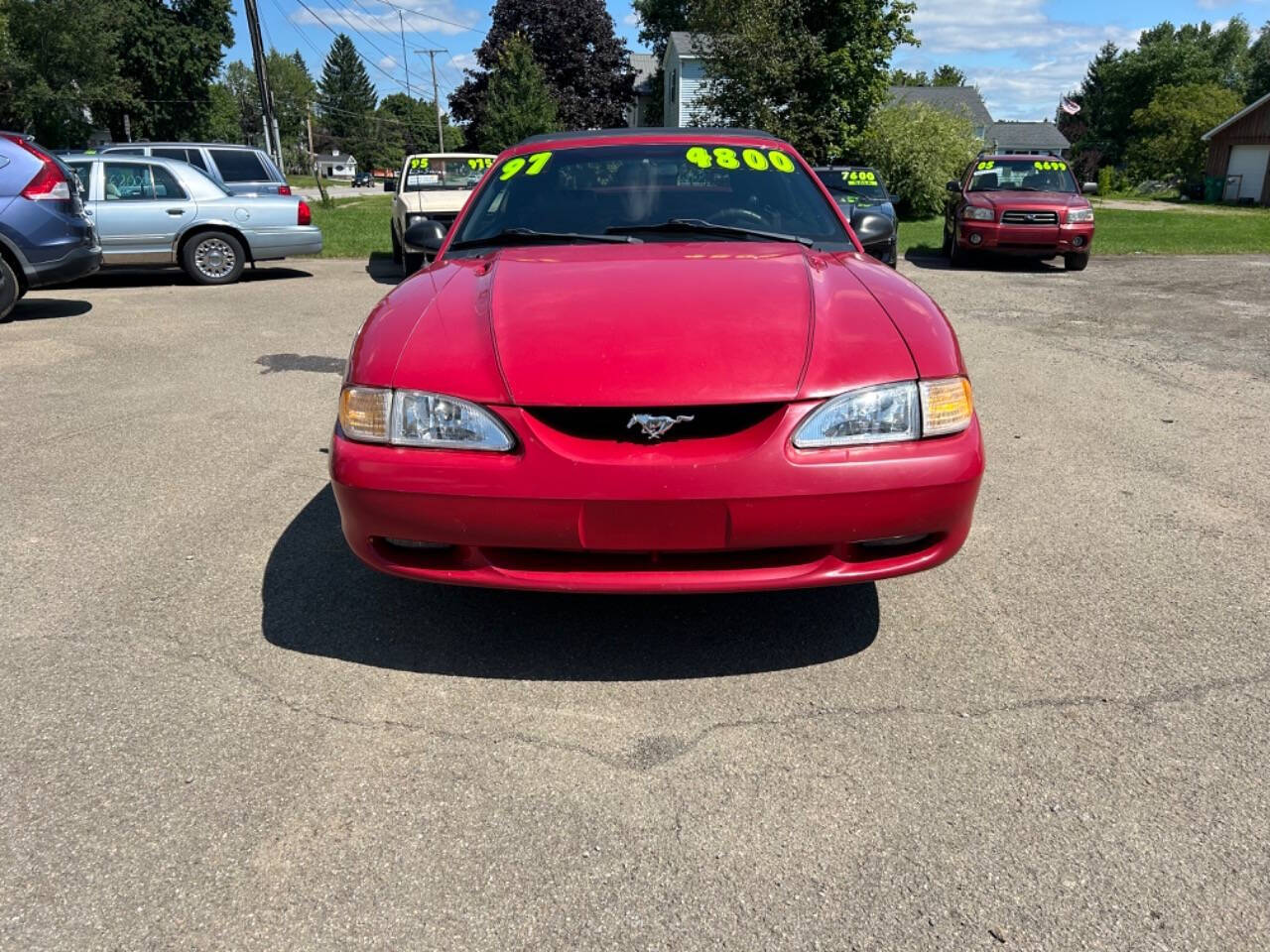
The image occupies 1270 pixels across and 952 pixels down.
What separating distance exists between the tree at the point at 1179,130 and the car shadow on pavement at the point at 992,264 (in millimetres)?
42239

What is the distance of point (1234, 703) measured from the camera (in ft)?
9.05

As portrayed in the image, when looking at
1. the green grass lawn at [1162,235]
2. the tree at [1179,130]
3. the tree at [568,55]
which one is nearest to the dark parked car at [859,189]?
the green grass lawn at [1162,235]

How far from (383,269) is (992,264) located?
958 centimetres

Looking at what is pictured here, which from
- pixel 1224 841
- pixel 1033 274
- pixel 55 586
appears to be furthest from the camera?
pixel 1033 274

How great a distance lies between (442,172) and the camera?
14.5 metres

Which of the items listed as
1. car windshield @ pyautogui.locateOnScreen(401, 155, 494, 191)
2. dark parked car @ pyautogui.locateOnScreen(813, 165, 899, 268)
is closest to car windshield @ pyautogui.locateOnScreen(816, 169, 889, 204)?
dark parked car @ pyautogui.locateOnScreen(813, 165, 899, 268)

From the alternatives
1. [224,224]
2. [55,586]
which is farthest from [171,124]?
[55,586]

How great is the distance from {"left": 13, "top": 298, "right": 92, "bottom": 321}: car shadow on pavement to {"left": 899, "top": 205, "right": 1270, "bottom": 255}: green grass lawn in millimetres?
13170

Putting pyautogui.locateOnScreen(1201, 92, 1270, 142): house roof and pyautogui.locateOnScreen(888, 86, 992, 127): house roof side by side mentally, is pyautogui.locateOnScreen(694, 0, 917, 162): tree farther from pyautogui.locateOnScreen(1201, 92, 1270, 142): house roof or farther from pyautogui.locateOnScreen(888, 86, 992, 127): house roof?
pyautogui.locateOnScreen(888, 86, 992, 127): house roof

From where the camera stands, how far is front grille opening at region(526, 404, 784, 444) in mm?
2574

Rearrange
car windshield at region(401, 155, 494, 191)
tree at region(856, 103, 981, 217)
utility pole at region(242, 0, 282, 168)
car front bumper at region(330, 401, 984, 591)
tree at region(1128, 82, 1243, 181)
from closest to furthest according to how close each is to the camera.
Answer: car front bumper at region(330, 401, 984, 591) → car windshield at region(401, 155, 494, 191) → utility pole at region(242, 0, 282, 168) → tree at region(856, 103, 981, 217) → tree at region(1128, 82, 1243, 181)

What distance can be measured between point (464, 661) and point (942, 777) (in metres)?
1.42

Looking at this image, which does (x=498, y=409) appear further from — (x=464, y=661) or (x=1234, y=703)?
(x=1234, y=703)

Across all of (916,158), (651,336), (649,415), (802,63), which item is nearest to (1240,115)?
(916,158)
